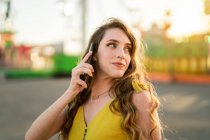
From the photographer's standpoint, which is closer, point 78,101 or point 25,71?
point 78,101

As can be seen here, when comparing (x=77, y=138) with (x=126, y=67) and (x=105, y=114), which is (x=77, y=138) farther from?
(x=126, y=67)

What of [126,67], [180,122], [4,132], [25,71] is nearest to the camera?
[126,67]

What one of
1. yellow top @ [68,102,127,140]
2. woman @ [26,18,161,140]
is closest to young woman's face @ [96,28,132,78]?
woman @ [26,18,161,140]

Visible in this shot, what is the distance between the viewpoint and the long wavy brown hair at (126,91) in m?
2.28

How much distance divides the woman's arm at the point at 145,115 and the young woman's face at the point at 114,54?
0.21 m

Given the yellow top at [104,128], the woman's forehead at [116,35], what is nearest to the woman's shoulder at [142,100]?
the yellow top at [104,128]

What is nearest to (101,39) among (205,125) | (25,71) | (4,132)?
(4,132)

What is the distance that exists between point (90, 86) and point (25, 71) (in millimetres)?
32998

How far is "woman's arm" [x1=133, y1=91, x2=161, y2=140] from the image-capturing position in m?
2.32

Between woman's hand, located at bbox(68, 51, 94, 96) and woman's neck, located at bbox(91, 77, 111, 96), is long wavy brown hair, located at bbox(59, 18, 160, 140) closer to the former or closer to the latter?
woman's neck, located at bbox(91, 77, 111, 96)

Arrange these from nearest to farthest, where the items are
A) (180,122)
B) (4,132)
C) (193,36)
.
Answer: (4,132), (180,122), (193,36)

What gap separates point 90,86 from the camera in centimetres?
264

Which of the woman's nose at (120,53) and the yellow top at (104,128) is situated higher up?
the woman's nose at (120,53)

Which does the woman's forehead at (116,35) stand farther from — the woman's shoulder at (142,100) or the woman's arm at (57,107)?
the woman's shoulder at (142,100)
